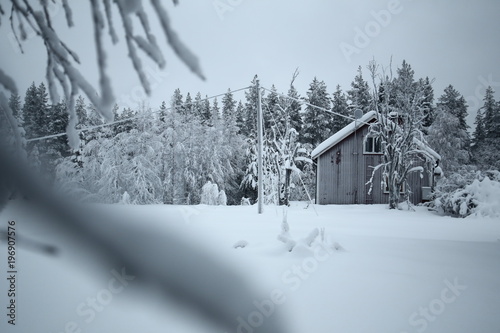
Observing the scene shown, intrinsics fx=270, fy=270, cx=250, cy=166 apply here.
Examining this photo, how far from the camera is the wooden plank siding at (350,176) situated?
1881cm

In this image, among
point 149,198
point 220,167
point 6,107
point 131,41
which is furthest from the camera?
point 220,167

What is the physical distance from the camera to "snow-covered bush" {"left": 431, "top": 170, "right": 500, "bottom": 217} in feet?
33.2

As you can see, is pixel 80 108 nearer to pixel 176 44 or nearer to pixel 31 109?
pixel 31 109

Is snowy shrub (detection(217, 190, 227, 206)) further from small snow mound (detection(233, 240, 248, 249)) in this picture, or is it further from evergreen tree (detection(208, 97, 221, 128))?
small snow mound (detection(233, 240, 248, 249))

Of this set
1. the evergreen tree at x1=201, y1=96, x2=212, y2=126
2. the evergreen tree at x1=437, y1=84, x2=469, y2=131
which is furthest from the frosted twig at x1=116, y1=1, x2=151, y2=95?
the evergreen tree at x1=437, y1=84, x2=469, y2=131

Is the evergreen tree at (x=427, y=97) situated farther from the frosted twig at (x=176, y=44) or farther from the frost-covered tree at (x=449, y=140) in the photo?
the frosted twig at (x=176, y=44)

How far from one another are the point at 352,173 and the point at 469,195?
27.1ft

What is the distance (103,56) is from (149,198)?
16.3m

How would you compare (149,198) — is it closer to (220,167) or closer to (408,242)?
(220,167)

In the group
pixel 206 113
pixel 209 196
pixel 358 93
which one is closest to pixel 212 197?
pixel 209 196

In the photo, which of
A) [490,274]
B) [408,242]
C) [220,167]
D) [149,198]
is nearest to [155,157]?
[149,198]

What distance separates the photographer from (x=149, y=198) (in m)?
15.8

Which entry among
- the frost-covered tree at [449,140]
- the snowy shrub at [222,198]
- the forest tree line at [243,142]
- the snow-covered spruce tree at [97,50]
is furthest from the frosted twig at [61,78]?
the frost-covered tree at [449,140]

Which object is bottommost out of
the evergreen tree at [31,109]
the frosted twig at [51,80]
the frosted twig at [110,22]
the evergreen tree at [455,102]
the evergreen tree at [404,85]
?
the evergreen tree at [31,109]
